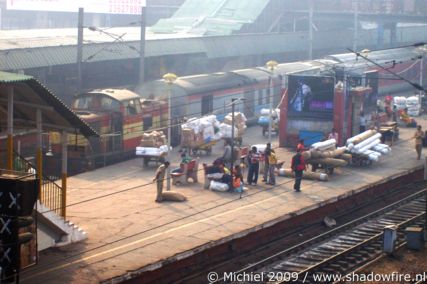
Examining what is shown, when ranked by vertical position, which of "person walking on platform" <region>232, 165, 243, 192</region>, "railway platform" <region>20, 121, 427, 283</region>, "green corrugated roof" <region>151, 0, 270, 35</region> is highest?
"green corrugated roof" <region>151, 0, 270, 35</region>

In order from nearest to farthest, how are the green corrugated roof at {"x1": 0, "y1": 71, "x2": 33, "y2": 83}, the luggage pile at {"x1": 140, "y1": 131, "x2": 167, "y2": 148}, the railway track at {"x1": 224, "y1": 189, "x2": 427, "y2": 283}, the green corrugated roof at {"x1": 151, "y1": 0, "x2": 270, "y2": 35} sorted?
1. the green corrugated roof at {"x1": 0, "y1": 71, "x2": 33, "y2": 83}
2. the railway track at {"x1": 224, "y1": 189, "x2": 427, "y2": 283}
3. the luggage pile at {"x1": 140, "y1": 131, "x2": 167, "y2": 148}
4. the green corrugated roof at {"x1": 151, "y1": 0, "x2": 270, "y2": 35}

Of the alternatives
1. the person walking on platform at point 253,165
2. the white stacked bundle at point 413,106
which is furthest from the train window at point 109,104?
the white stacked bundle at point 413,106

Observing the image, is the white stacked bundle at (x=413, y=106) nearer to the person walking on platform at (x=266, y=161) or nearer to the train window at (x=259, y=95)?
the train window at (x=259, y=95)

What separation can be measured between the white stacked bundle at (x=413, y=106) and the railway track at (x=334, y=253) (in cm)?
1672

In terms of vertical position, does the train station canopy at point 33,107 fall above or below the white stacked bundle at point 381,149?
above

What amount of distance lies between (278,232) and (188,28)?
41.0m

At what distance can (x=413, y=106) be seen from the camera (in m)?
40.7

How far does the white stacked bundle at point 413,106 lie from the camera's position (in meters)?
40.6

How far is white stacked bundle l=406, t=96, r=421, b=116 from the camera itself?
40562 millimetres

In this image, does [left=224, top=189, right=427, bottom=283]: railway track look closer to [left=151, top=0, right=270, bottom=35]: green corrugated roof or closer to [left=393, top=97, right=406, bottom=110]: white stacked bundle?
[left=393, top=97, right=406, bottom=110]: white stacked bundle

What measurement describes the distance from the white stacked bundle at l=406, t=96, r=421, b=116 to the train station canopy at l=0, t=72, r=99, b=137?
2549 cm

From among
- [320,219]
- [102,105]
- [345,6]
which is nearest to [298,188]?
[320,219]

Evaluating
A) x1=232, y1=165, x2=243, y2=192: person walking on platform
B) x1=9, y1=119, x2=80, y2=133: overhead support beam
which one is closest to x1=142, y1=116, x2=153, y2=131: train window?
x1=232, y1=165, x2=243, y2=192: person walking on platform

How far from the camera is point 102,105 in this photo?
93.5 ft
